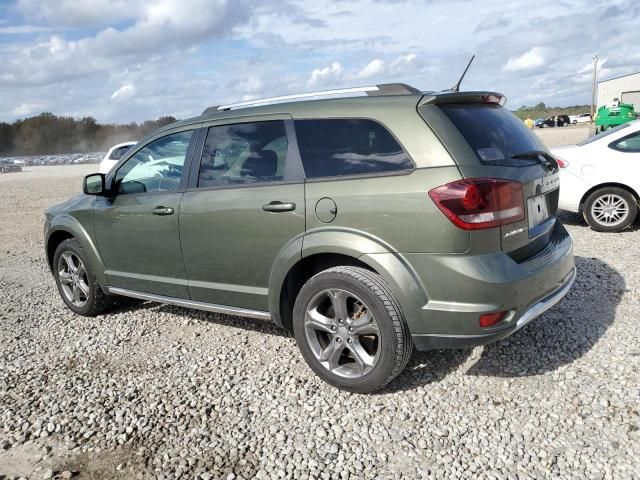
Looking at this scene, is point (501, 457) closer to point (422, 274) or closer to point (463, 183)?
point (422, 274)

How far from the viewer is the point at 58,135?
9738 cm

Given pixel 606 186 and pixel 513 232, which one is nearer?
pixel 513 232

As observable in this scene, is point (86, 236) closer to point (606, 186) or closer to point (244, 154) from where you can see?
point (244, 154)

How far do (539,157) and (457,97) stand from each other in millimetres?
757

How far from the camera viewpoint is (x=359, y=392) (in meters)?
3.34

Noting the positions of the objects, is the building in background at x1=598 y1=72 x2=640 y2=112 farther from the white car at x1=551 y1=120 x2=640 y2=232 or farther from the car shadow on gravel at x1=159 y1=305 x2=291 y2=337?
the car shadow on gravel at x1=159 y1=305 x2=291 y2=337

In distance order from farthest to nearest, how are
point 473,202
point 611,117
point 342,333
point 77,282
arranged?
point 611,117 → point 77,282 → point 342,333 → point 473,202

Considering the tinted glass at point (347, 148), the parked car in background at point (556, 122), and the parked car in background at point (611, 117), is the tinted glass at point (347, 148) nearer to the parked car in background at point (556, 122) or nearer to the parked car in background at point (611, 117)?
the parked car in background at point (611, 117)

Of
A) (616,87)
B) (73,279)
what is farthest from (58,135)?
(73,279)

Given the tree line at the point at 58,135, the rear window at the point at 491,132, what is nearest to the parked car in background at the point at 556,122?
the tree line at the point at 58,135

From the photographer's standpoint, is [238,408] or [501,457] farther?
[238,408]

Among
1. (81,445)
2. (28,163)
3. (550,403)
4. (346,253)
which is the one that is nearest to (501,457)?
(550,403)

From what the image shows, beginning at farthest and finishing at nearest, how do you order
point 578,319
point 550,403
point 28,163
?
point 28,163, point 578,319, point 550,403

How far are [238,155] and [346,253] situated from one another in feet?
3.99
